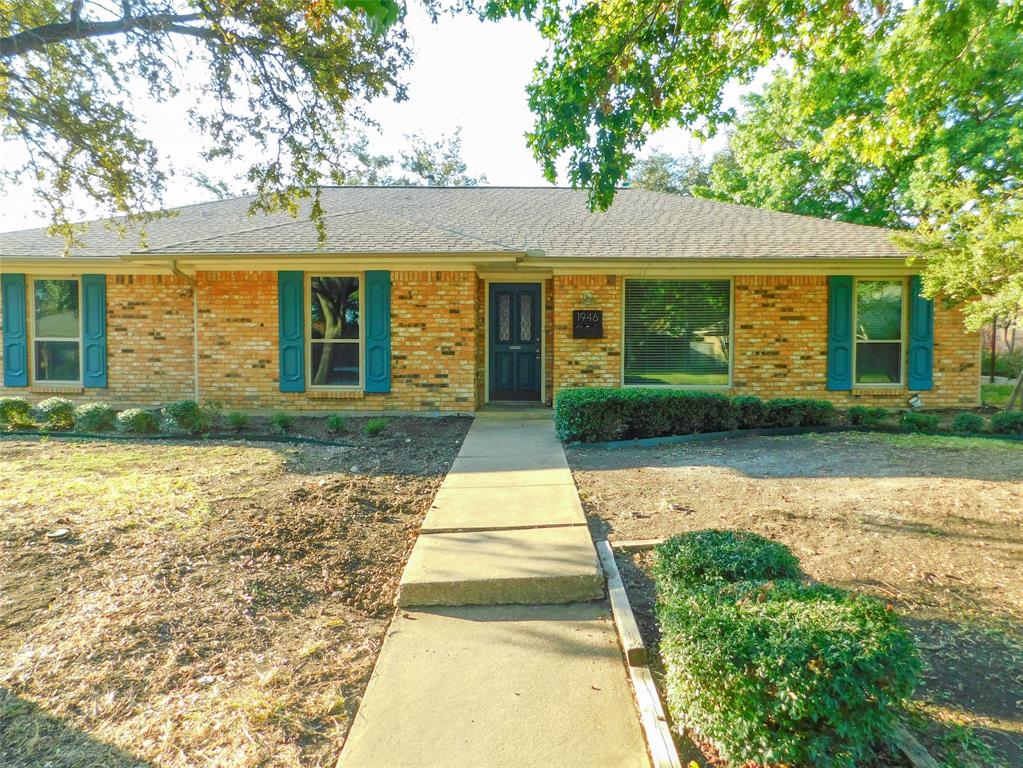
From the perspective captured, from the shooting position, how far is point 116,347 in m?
11.2

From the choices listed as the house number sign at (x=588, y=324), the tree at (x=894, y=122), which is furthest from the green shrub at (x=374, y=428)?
the tree at (x=894, y=122)

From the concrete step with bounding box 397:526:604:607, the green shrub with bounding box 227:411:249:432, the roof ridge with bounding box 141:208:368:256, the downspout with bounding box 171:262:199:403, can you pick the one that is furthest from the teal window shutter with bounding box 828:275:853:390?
the downspout with bounding box 171:262:199:403

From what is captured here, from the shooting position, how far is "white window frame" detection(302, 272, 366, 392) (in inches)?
423

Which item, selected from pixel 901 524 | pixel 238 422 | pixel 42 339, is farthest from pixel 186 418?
pixel 901 524

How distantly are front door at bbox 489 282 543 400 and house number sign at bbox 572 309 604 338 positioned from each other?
1.01 m

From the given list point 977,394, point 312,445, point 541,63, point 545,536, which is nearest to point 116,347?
point 312,445

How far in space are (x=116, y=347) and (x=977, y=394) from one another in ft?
49.1

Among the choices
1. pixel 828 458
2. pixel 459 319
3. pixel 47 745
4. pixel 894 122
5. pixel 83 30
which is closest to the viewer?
pixel 47 745

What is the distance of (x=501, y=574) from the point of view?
364 centimetres

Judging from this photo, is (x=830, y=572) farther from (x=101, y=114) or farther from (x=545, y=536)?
(x=101, y=114)

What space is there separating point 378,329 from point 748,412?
233 inches

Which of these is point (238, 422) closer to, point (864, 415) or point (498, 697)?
point (498, 697)

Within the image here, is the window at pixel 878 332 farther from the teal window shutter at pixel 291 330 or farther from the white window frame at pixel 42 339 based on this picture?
the white window frame at pixel 42 339

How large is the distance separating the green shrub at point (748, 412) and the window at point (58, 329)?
11.1m
